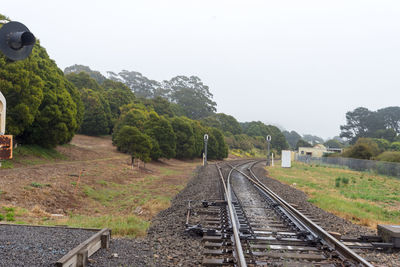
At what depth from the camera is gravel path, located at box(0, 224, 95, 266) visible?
14.2 ft

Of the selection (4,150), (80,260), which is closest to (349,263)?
(80,260)

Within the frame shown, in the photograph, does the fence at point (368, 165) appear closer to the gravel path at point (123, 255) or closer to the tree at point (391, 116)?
the gravel path at point (123, 255)

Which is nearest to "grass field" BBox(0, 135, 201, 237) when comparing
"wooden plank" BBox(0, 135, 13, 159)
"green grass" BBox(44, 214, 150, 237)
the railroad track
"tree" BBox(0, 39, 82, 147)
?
"green grass" BBox(44, 214, 150, 237)

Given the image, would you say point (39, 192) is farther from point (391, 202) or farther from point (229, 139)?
point (229, 139)

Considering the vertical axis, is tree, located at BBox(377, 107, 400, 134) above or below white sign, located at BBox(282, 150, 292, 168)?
above

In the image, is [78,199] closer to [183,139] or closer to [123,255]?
[123,255]

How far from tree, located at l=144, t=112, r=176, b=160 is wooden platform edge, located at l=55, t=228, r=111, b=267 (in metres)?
29.0

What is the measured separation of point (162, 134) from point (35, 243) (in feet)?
101

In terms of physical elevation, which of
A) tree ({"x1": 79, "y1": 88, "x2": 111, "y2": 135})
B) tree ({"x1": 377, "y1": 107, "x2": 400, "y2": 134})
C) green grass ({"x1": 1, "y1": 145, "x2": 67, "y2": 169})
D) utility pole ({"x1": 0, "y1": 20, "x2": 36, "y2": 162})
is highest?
tree ({"x1": 377, "y1": 107, "x2": 400, "y2": 134})

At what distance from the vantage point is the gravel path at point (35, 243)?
4332mm

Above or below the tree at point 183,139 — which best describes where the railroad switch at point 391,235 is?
below

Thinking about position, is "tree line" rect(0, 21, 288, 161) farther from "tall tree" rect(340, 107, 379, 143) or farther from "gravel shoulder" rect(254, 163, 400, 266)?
"tall tree" rect(340, 107, 379, 143)

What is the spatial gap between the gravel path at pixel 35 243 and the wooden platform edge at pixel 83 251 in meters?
0.31

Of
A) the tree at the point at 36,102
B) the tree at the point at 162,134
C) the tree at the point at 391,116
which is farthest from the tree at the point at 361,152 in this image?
the tree at the point at 391,116
